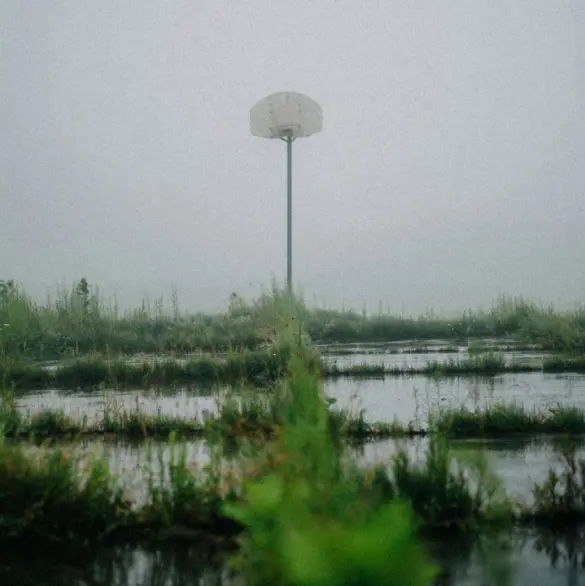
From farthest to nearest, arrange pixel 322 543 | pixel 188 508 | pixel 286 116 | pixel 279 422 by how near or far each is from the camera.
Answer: pixel 286 116
pixel 279 422
pixel 188 508
pixel 322 543

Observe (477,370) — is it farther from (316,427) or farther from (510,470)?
(316,427)

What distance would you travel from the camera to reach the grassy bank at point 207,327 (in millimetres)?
16516

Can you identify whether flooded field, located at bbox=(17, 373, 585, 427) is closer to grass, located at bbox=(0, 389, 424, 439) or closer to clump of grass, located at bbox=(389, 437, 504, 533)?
grass, located at bbox=(0, 389, 424, 439)

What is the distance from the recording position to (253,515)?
4.54ft

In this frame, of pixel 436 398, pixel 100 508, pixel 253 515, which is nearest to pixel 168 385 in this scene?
pixel 436 398

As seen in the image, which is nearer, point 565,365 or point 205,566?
point 205,566

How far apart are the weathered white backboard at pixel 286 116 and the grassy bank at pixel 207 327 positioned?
365 cm

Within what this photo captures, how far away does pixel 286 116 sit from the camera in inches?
556

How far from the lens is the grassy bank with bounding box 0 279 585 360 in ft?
54.2

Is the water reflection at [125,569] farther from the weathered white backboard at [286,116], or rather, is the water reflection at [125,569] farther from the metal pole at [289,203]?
the weathered white backboard at [286,116]

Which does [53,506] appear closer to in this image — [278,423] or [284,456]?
[284,456]

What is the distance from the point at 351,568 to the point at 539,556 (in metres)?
2.60

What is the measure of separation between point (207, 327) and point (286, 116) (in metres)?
6.55

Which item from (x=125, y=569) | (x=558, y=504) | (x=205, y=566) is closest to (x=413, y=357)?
(x=558, y=504)
